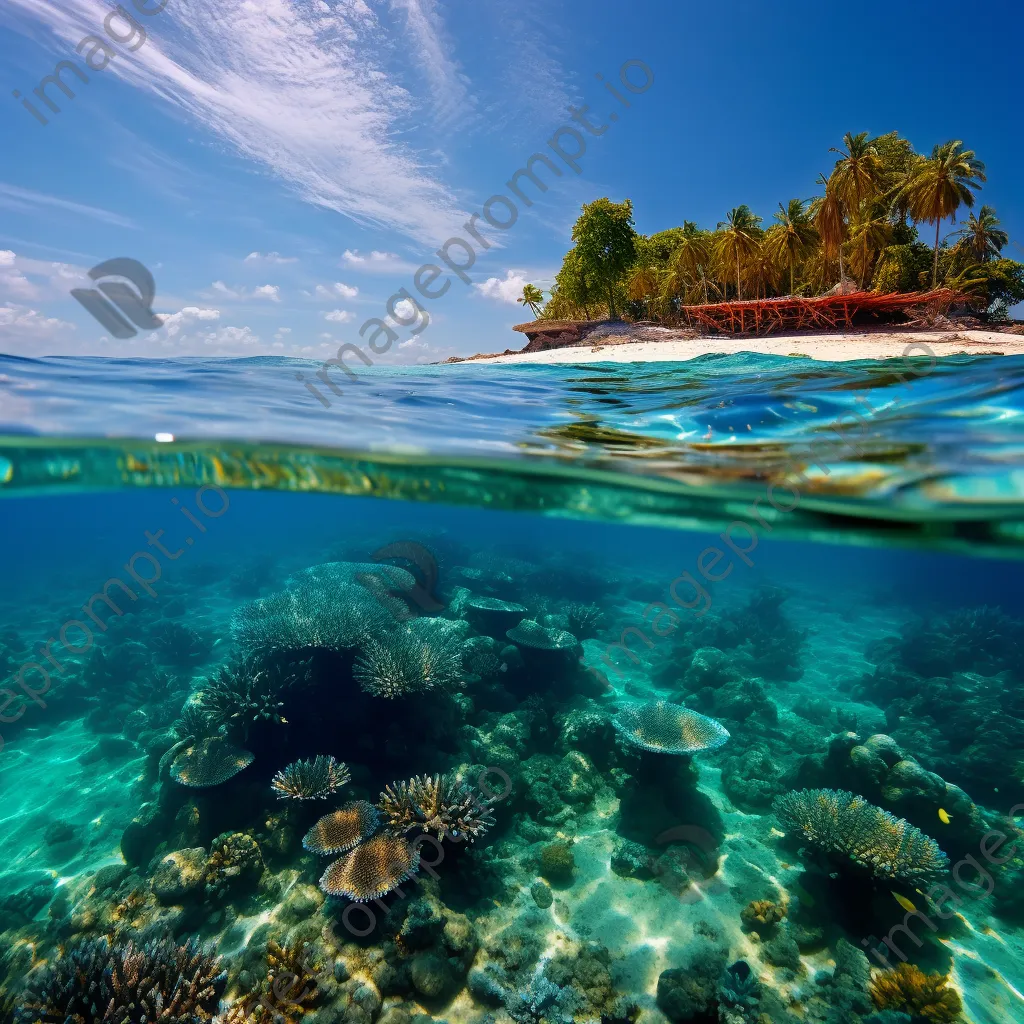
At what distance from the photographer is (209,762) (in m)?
7.74

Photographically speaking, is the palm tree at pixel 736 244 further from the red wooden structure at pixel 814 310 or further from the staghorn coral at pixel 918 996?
the staghorn coral at pixel 918 996

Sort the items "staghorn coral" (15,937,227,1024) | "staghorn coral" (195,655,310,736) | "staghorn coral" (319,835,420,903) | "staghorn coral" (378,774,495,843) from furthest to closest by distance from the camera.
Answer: "staghorn coral" (195,655,310,736), "staghorn coral" (378,774,495,843), "staghorn coral" (319,835,420,903), "staghorn coral" (15,937,227,1024)

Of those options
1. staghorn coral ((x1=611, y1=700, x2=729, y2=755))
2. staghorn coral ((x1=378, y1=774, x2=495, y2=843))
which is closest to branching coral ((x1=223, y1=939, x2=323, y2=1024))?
staghorn coral ((x1=378, y1=774, x2=495, y2=843))

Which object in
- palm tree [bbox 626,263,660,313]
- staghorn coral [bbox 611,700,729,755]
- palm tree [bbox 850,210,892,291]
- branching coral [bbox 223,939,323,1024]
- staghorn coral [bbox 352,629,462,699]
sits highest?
palm tree [bbox 850,210,892,291]

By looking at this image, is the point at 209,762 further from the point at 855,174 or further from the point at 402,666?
the point at 855,174

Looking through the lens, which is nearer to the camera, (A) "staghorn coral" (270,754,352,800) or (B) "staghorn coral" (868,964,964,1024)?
(B) "staghorn coral" (868,964,964,1024)

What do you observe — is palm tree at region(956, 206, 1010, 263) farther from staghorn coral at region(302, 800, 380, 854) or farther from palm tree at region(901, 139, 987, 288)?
staghorn coral at region(302, 800, 380, 854)

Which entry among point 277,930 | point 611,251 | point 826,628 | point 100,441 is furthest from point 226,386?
point 611,251

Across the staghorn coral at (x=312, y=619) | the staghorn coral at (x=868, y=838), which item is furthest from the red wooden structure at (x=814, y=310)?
the staghorn coral at (x=312, y=619)

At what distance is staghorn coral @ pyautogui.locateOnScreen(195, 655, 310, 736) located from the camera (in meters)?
8.24

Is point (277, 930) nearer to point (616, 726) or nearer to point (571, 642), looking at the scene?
point (616, 726)

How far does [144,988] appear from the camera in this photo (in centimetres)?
525

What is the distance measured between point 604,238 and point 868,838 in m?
36.5

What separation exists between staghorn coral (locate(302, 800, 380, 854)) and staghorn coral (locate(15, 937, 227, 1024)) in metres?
1.44
